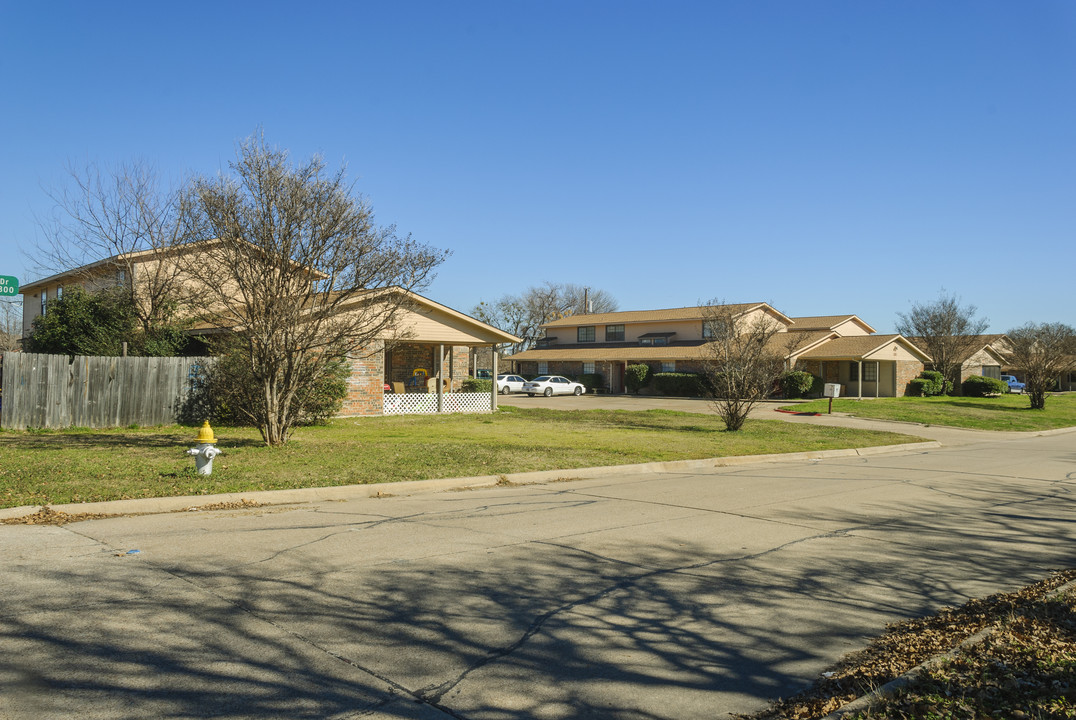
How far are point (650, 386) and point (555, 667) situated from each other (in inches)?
1871

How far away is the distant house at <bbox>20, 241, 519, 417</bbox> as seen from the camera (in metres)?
25.6

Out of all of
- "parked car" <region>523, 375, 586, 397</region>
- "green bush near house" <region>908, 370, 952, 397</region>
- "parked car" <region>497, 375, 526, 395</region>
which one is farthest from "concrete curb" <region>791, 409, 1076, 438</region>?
"green bush near house" <region>908, 370, 952, 397</region>

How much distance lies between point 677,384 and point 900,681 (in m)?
45.4

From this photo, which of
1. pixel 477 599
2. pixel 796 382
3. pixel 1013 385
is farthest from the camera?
pixel 1013 385

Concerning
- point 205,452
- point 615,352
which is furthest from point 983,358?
point 205,452

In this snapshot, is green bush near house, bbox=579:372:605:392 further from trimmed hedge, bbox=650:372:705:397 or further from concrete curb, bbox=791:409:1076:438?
concrete curb, bbox=791:409:1076:438

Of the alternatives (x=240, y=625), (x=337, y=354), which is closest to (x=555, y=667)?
(x=240, y=625)

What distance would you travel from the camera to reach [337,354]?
602 inches

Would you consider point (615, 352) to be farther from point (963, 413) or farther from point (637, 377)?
point (963, 413)

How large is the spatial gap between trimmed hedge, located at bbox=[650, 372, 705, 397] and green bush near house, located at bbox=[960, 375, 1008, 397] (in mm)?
22063

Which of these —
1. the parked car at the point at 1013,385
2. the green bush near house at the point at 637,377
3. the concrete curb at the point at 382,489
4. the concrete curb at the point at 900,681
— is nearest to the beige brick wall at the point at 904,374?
the green bush near house at the point at 637,377

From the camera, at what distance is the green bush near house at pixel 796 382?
45719 millimetres

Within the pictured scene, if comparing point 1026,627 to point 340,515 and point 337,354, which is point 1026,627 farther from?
point 337,354

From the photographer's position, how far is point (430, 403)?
94.7 ft
